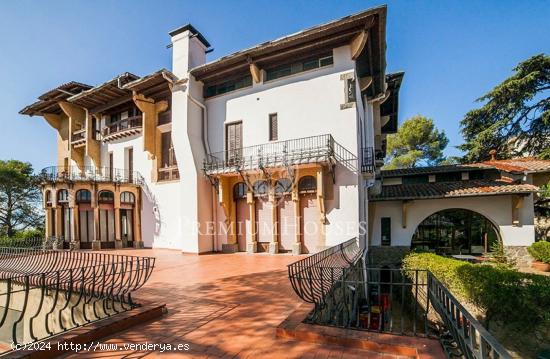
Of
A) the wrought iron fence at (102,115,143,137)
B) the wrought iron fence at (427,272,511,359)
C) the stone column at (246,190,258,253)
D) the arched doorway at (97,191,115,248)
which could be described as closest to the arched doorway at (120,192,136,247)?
the arched doorway at (97,191,115,248)

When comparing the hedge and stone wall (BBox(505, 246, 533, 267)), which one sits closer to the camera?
the hedge

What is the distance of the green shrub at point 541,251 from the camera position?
10.3 m

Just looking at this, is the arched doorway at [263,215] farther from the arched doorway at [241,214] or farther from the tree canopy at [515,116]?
the tree canopy at [515,116]

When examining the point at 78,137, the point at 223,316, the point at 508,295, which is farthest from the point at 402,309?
the point at 78,137

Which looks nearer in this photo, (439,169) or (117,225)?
(439,169)

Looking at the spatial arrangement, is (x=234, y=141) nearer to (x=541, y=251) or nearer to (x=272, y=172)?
(x=272, y=172)

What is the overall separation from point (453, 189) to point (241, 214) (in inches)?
398

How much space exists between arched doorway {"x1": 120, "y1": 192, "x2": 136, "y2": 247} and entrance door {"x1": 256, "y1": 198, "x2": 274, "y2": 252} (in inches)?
329

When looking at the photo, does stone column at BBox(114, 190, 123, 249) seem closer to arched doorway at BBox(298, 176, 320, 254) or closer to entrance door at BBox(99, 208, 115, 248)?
entrance door at BBox(99, 208, 115, 248)

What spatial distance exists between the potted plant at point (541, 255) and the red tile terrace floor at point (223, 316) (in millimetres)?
10897

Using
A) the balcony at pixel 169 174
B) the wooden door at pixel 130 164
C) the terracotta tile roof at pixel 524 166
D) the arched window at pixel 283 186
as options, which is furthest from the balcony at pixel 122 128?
the terracotta tile roof at pixel 524 166

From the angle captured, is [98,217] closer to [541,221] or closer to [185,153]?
[185,153]

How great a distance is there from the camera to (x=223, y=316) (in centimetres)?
429

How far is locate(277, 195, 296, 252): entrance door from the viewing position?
1112 centimetres
